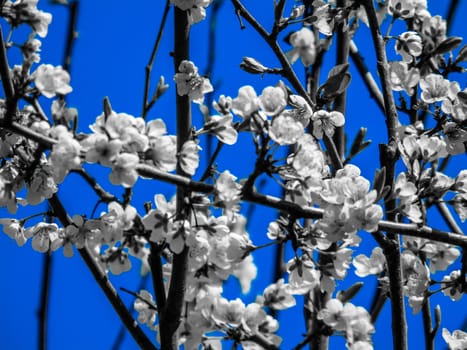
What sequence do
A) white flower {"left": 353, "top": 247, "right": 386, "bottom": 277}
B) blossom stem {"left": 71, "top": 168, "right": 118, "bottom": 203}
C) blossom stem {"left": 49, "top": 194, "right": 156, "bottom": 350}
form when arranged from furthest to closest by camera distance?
1. white flower {"left": 353, "top": 247, "right": 386, "bottom": 277}
2. blossom stem {"left": 49, "top": 194, "right": 156, "bottom": 350}
3. blossom stem {"left": 71, "top": 168, "right": 118, "bottom": 203}

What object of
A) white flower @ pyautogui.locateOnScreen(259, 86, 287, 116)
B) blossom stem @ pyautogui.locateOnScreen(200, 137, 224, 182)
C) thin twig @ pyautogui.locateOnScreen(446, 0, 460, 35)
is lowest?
blossom stem @ pyautogui.locateOnScreen(200, 137, 224, 182)

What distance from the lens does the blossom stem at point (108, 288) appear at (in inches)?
59.9

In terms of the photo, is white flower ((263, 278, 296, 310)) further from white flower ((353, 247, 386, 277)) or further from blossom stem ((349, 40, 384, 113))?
blossom stem ((349, 40, 384, 113))

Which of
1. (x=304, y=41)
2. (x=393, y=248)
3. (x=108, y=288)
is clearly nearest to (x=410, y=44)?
(x=304, y=41)

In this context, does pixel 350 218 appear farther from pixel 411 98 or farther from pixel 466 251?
pixel 411 98

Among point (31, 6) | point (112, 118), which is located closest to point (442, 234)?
point (112, 118)

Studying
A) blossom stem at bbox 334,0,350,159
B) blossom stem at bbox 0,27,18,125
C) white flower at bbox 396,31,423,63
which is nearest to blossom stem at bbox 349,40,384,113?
blossom stem at bbox 334,0,350,159

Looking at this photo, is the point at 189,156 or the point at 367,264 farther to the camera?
the point at 367,264

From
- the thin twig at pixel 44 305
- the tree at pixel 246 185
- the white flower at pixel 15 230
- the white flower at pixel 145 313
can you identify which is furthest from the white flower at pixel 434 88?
the thin twig at pixel 44 305

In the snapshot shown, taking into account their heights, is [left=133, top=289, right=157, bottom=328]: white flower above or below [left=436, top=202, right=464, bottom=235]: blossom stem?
below

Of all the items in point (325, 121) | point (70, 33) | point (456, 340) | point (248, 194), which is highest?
point (70, 33)

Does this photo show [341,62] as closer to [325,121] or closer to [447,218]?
[325,121]

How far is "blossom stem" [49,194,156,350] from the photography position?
59.9 inches

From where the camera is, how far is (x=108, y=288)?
5.11 ft
